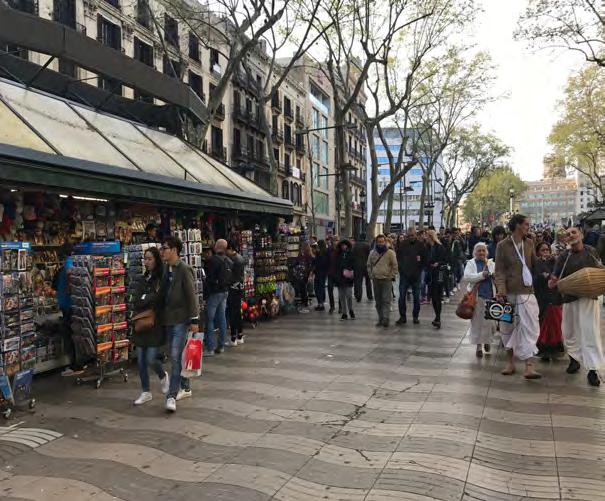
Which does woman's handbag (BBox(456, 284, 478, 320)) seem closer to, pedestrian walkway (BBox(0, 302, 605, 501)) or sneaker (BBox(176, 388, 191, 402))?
pedestrian walkway (BBox(0, 302, 605, 501))

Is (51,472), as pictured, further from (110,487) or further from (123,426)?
(123,426)

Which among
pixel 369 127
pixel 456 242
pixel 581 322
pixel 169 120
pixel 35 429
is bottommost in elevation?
pixel 35 429

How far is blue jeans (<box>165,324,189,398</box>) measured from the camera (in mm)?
5613

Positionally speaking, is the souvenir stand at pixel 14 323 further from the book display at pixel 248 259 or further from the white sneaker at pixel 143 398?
the book display at pixel 248 259

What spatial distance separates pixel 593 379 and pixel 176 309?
4712 mm

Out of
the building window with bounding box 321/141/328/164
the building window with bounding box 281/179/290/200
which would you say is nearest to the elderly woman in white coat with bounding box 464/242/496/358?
the building window with bounding box 281/179/290/200

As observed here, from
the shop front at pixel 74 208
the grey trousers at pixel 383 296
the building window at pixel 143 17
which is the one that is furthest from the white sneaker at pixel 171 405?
the building window at pixel 143 17

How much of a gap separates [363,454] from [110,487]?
192cm

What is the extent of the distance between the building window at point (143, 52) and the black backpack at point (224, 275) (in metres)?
21.5

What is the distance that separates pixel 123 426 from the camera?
5168mm

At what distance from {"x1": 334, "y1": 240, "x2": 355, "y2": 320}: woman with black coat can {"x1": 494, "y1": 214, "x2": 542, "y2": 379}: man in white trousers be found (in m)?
4.90

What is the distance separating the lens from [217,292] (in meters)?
8.38

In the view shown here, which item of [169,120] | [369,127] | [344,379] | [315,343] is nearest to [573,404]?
[344,379]

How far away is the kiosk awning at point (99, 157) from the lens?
6195 millimetres
